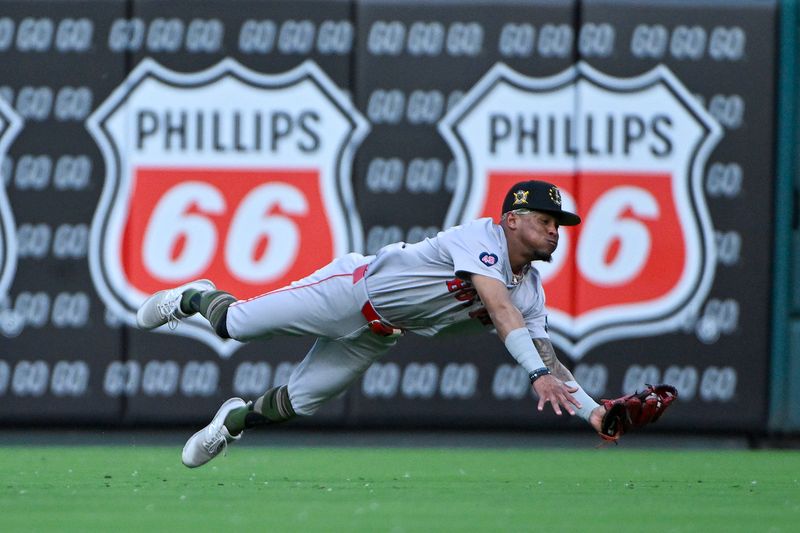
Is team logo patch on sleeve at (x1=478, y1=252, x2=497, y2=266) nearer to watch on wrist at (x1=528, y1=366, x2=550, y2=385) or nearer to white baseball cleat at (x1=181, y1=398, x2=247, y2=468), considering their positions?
watch on wrist at (x1=528, y1=366, x2=550, y2=385)

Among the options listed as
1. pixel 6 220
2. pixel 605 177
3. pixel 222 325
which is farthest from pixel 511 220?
pixel 6 220

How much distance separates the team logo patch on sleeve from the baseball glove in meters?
0.80

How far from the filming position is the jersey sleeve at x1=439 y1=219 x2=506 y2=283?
21.7ft

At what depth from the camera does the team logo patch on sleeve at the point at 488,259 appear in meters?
6.63

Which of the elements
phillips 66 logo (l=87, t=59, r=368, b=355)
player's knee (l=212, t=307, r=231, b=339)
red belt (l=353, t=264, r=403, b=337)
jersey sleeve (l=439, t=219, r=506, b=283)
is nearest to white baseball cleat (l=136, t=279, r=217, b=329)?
player's knee (l=212, t=307, r=231, b=339)

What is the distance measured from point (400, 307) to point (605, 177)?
149 inches

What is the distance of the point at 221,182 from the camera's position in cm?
1045

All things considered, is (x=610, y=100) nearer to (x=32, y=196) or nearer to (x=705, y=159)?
(x=705, y=159)

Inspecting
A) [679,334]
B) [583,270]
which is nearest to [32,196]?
[583,270]

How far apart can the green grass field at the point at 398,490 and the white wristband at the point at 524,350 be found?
60 centimetres

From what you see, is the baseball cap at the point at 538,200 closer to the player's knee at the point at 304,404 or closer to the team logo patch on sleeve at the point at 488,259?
the team logo patch on sleeve at the point at 488,259

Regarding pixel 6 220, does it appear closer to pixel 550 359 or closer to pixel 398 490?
pixel 398 490

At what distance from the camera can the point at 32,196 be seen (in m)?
10.4

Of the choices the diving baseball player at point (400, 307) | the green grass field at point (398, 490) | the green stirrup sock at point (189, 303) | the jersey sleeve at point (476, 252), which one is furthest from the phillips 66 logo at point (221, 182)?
the jersey sleeve at point (476, 252)
